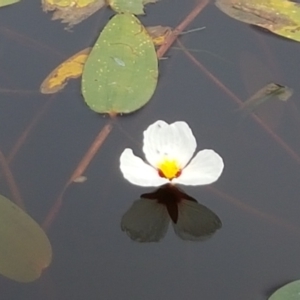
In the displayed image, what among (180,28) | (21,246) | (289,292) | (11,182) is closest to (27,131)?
(11,182)

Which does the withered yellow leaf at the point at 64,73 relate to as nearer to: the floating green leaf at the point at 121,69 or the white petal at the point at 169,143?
the floating green leaf at the point at 121,69

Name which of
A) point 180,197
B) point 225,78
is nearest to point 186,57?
point 225,78

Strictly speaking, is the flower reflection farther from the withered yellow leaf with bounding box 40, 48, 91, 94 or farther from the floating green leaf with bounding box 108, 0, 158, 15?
the floating green leaf with bounding box 108, 0, 158, 15

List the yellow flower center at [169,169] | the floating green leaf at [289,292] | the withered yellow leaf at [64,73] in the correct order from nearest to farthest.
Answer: the floating green leaf at [289,292]
the yellow flower center at [169,169]
the withered yellow leaf at [64,73]

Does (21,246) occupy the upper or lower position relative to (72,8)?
lower

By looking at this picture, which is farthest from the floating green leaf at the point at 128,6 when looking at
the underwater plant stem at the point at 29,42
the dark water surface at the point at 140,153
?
the underwater plant stem at the point at 29,42

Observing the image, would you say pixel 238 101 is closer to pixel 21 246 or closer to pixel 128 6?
pixel 128 6

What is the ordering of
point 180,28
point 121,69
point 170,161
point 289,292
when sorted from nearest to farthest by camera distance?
point 289,292, point 170,161, point 121,69, point 180,28

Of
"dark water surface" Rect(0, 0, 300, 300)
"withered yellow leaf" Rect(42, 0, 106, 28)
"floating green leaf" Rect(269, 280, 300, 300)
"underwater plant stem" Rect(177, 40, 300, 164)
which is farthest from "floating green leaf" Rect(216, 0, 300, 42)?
"floating green leaf" Rect(269, 280, 300, 300)
